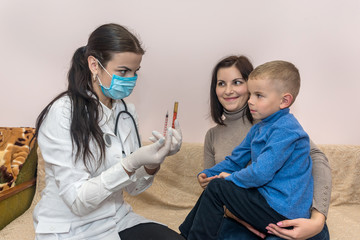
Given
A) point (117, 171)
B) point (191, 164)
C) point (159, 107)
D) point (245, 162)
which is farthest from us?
point (159, 107)

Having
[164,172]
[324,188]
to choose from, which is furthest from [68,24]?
[324,188]

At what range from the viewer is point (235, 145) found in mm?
1767

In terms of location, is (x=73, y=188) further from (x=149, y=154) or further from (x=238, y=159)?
(x=238, y=159)

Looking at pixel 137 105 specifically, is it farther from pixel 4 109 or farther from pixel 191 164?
pixel 4 109

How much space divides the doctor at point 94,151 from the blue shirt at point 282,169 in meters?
0.34

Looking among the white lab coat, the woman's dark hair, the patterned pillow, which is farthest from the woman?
the patterned pillow

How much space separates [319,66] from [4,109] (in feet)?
7.60

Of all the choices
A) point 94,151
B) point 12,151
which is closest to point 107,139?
point 94,151

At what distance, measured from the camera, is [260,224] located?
1.31 metres

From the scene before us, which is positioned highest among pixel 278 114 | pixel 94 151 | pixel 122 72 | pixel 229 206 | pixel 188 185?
pixel 122 72

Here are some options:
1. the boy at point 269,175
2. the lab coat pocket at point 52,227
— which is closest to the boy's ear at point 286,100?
the boy at point 269,175

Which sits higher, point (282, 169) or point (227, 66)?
point (227, 66)

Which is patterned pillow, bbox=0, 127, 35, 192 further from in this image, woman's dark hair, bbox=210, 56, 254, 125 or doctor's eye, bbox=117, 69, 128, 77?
woman's dark hair, bbox=210, 56, 254, 125

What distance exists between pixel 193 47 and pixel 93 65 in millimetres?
973
